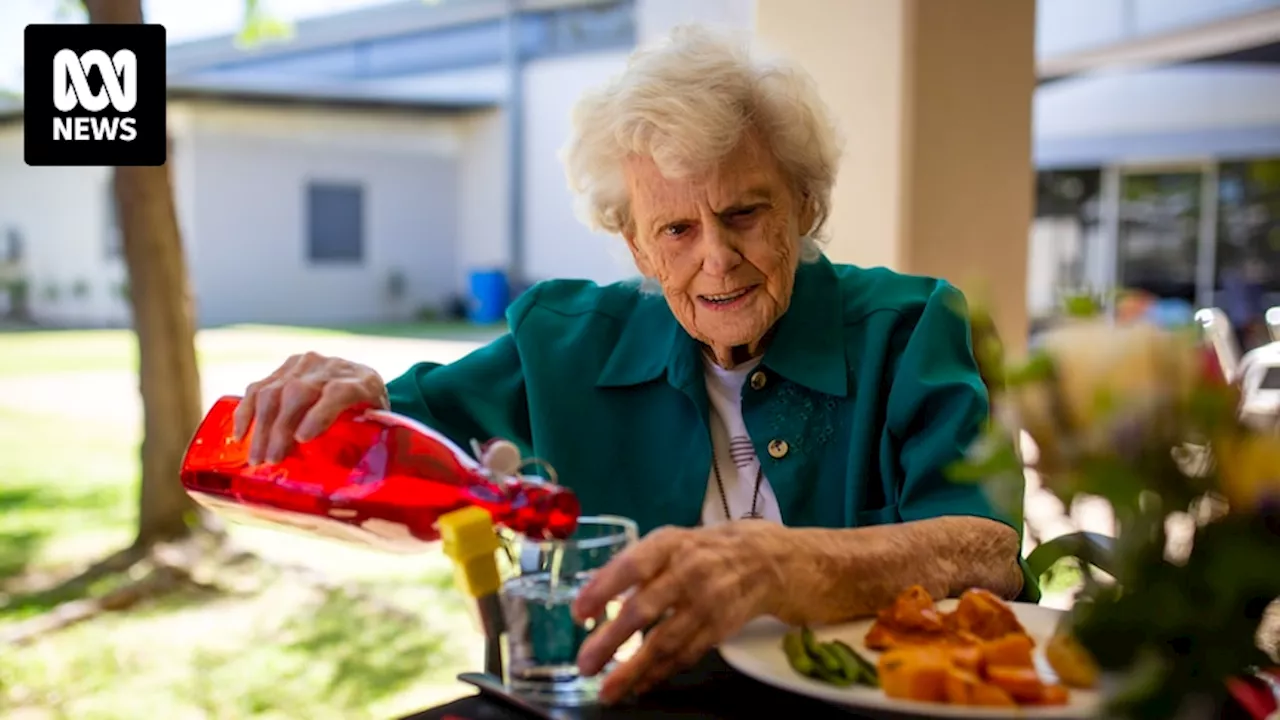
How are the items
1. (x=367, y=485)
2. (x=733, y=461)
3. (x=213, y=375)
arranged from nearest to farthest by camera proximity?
(x=367, y=485) → (x=733, y=461) → (x=213, y=375)

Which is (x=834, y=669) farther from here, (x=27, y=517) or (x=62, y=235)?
(x=62, y=235)

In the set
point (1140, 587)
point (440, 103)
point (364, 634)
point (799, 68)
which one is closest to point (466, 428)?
point (799, 68)

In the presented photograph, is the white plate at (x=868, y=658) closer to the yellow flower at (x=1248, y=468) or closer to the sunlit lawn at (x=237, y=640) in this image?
the yellow flower at (x=1248, y=468)

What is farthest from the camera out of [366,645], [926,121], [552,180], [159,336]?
[552,180]

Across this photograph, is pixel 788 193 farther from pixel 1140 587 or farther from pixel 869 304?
pixel 1140 587

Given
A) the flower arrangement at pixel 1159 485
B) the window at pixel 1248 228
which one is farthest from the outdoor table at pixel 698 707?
the window at pixel 1248 228

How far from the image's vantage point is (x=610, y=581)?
96cm

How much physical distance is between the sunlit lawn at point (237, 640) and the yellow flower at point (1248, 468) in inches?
117

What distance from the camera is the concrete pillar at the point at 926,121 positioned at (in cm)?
346

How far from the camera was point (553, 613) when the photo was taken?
1.00 m

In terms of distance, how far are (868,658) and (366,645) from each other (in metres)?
3.60

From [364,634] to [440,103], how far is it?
13.7m

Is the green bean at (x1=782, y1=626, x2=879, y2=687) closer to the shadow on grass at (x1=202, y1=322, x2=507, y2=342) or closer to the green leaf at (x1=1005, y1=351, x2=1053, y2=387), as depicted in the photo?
the green leaf at (x1=1005, y1=351, x2=1053, y2=387)

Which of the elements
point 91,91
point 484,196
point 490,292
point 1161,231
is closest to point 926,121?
point 91,91
